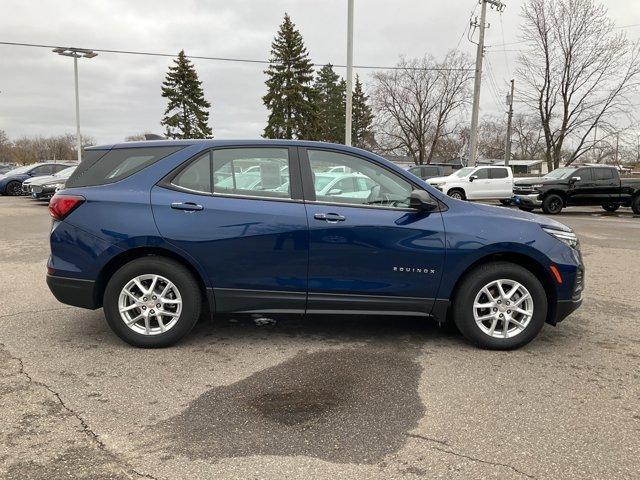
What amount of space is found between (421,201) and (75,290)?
2.92 m

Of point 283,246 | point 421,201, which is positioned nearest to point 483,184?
point 421,201

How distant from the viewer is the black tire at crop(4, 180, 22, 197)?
902 inches

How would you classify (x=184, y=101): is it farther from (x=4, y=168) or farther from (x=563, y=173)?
(x=563, y=173)

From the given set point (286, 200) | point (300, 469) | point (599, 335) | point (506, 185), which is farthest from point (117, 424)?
point (506, 185)

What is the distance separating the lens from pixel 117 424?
304 centimetres

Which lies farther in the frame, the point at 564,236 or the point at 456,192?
the point at 456,192

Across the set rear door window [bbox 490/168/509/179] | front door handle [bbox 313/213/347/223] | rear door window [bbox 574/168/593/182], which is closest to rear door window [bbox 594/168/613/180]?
rear door window [bbox 574/168/593/182]

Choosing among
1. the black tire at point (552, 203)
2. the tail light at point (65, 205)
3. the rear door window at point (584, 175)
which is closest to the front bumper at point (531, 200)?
the black tire at point (552, 203)

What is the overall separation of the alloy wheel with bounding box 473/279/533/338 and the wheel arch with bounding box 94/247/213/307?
2.27 metres

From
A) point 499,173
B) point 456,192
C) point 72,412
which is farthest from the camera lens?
point 456,192

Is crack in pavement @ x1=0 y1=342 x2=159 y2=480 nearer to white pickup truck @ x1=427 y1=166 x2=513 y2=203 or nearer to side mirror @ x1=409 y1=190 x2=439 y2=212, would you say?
side mirror @ x1=409 y1=190 x2=439 y2=212

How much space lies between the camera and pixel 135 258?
421cm

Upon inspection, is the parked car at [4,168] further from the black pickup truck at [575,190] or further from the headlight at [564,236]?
the headlight at [564,236]

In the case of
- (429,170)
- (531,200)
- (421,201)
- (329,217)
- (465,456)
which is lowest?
(465,456)
